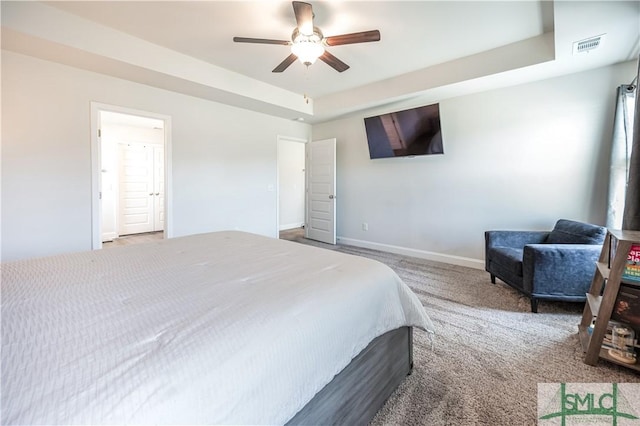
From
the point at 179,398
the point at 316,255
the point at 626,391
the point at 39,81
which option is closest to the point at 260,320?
the point at 179,398

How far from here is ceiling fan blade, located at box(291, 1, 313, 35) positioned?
1.98 meters

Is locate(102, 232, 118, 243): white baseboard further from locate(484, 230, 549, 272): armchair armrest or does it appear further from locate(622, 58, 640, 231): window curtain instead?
locate(622, 58, 640, 231): window curtain

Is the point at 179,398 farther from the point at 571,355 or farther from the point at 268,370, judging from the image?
the point at 571,355

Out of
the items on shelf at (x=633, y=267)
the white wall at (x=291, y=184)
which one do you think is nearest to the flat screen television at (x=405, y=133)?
the items on shelf at (x=633, y=267)

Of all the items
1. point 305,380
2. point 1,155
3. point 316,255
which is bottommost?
point 305,380

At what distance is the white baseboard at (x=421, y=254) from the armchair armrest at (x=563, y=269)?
→ 142 centimetres

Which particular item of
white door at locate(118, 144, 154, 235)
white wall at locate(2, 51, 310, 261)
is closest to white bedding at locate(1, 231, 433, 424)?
white wall at locate(2, 51, 310, 261)

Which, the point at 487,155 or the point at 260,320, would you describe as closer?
the point at 260,320

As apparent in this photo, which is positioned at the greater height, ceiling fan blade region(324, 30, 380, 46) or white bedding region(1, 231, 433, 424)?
ceiling fan blade region(324, 30, 380, 46)

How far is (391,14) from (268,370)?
2956mm

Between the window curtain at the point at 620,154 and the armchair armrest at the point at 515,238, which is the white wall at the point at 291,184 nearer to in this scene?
the armchair armrest at the point at 515,238

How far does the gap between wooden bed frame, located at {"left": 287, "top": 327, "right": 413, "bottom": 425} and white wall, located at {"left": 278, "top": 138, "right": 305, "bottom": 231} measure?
19.1 ft

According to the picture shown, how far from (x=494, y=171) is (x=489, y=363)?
2.79 metres

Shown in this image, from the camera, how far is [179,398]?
665 millimetres
